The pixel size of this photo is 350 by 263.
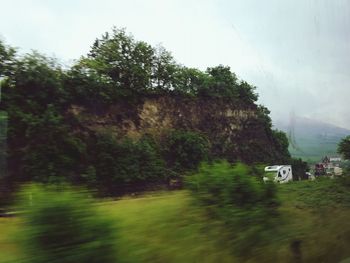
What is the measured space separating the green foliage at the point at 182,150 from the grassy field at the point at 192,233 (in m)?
34.9

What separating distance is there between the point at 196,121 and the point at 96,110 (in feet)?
40.9

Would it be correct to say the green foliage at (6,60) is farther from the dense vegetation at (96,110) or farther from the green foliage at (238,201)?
the green foliage at (238,201)

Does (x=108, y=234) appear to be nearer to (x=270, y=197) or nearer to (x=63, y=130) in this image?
(x=270, y=197)

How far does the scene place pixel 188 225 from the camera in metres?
5.58

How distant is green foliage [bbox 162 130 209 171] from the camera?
4406 cm

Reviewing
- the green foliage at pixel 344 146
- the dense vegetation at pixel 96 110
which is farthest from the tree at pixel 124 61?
the green foliage at pixel 344 146

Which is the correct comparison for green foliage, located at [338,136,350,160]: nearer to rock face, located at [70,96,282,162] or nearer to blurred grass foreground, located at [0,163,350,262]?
rock face, located at [70,96,282,162]

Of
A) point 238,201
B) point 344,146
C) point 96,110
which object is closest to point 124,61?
point 96,110

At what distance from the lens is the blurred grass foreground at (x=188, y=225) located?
386 cm

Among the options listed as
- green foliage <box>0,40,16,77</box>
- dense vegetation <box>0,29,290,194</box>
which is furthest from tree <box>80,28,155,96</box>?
green foliage <box>0,40,16,77</box>

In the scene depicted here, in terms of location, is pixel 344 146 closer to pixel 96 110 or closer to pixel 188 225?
pixel 96 110

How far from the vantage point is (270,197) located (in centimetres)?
693

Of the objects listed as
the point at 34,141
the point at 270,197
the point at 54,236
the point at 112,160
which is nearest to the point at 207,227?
the point at 270,197

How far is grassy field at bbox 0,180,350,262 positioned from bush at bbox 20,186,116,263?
0.39 feet
